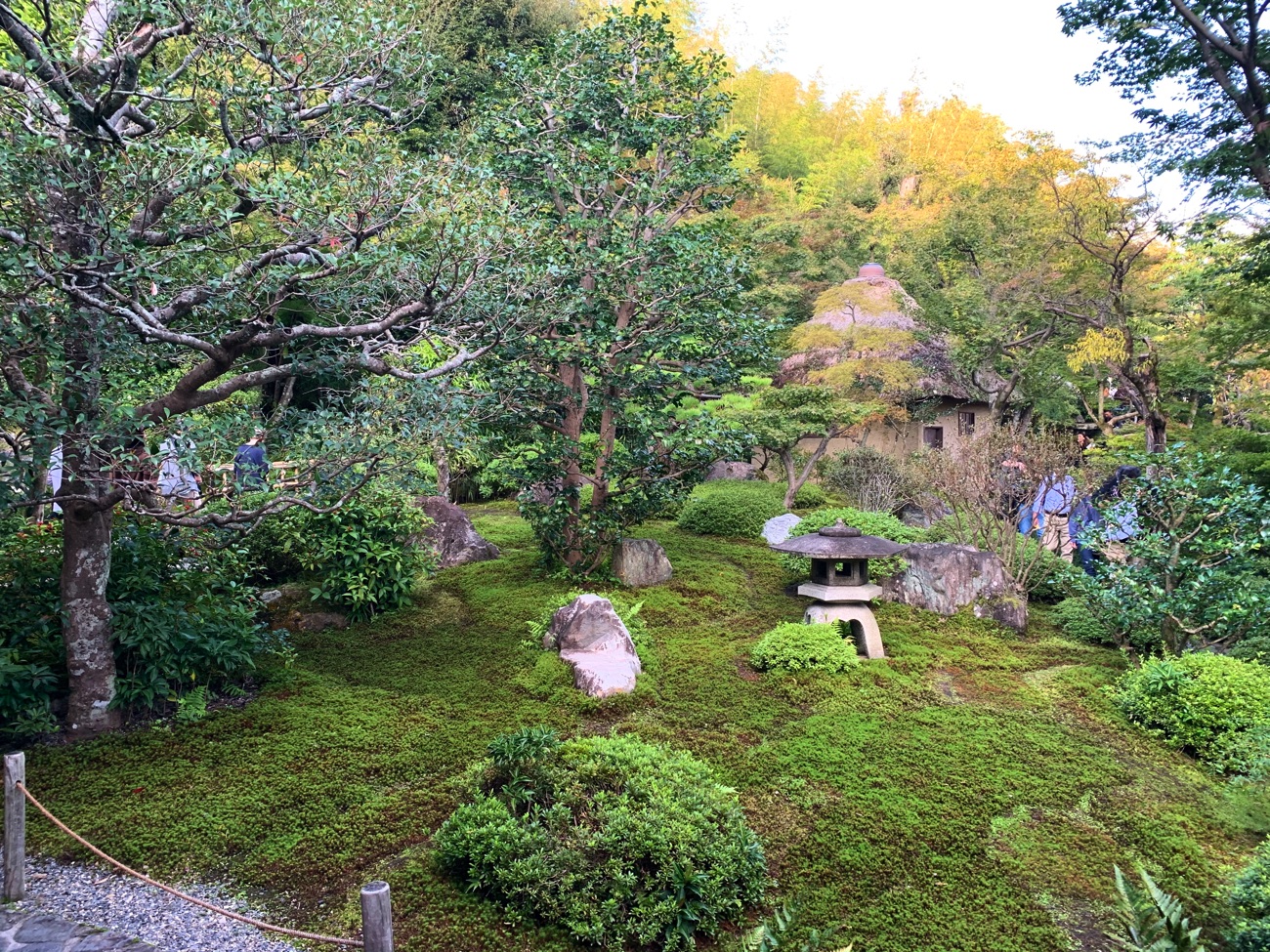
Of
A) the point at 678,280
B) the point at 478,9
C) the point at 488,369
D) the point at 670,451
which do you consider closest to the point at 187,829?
the point at 488,369

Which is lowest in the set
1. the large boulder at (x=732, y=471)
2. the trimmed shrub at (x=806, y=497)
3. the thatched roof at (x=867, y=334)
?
the trimmed shrub at (x=806, y=497)

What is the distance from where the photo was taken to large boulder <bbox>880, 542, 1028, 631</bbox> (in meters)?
8.60

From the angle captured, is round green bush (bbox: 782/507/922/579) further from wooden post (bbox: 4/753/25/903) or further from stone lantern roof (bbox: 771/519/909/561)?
wooden post (bbox: 4/753/25/903)

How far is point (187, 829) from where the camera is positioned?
4414 millimetres

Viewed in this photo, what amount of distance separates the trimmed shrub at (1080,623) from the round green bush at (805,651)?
2.80 m

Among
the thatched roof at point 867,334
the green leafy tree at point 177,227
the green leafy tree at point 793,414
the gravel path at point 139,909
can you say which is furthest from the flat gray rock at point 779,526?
the gravel path at point 139,909

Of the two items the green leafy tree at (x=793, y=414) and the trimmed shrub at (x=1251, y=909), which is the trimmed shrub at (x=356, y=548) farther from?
the trimmed shrub at (x=1251, y=909)

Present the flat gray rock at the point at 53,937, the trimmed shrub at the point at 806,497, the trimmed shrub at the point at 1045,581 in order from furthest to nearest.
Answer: the trimmed shrub at the point at 806,497, the trimmed shrub at the point at 1045,581, the flat gray rock at the point at 53,937

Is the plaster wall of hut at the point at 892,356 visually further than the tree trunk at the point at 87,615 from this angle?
Yes

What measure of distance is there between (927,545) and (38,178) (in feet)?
28.2

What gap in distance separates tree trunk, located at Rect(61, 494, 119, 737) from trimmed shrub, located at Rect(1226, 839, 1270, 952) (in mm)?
6697

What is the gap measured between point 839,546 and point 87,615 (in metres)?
6.05

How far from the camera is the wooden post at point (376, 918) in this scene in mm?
2771

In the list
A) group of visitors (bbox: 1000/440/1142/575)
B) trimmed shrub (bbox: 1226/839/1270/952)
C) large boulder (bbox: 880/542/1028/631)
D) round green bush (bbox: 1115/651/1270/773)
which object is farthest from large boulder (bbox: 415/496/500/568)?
trimmed shrub (bbox: 1226/839/1270/952)
